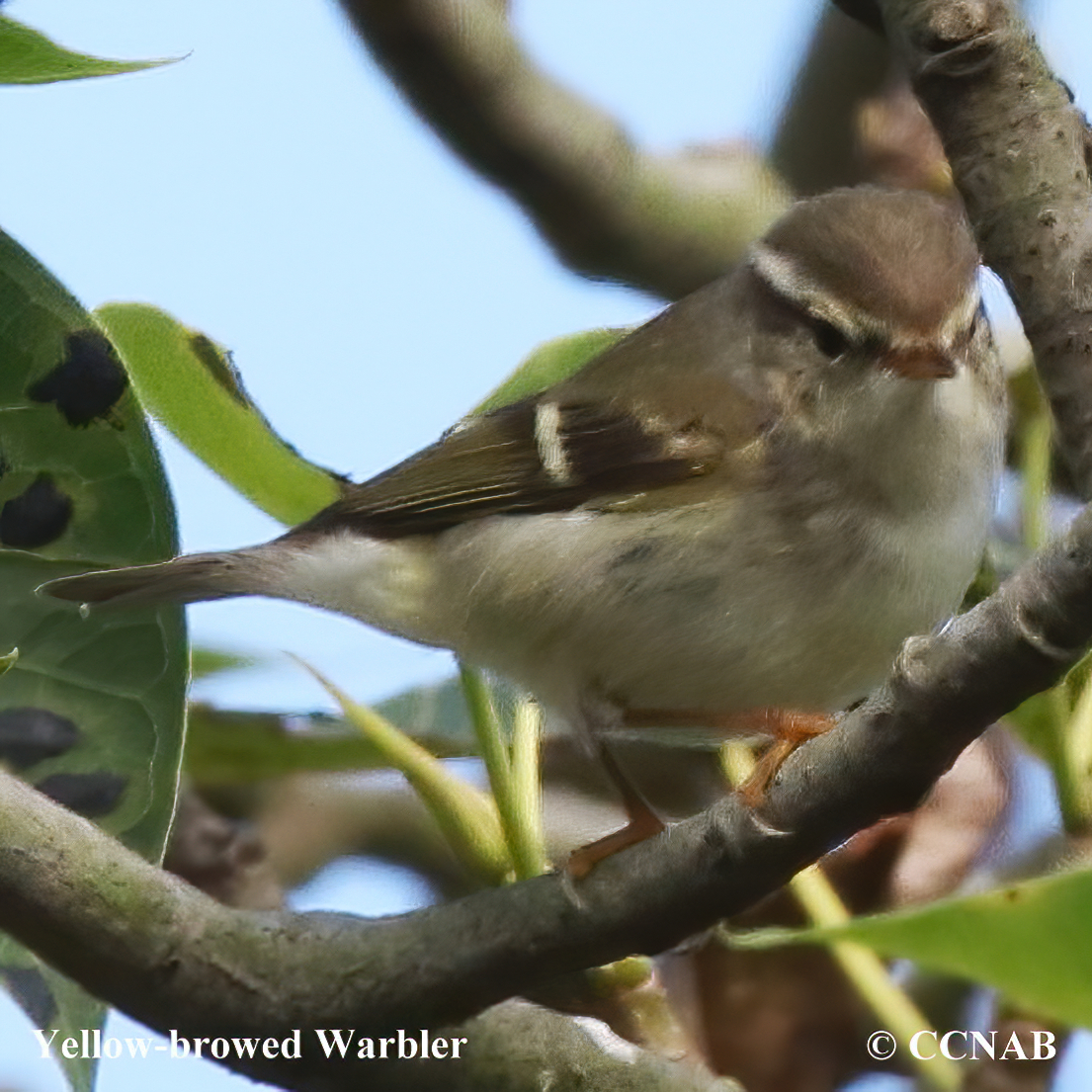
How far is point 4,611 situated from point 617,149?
1.04 meters

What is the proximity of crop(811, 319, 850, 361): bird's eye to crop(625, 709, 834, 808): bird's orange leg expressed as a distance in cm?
37

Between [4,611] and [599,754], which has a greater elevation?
[4,611]

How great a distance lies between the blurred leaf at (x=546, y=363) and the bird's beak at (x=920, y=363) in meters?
0.48

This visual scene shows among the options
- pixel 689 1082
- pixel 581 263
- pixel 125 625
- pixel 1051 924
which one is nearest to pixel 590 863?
pixel 689 1082

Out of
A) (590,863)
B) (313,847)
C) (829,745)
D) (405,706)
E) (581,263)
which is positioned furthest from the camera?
(581,263)

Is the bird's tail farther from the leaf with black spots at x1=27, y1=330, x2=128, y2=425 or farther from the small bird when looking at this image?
the leaf with black spots at x1=27, y1=330, x2=128, y2=425

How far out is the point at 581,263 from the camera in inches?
82.7

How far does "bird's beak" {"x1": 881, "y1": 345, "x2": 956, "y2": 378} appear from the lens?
1420 millimetres

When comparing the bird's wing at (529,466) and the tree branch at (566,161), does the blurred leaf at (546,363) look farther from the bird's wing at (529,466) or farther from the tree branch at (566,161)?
the tree branch at (566,161)

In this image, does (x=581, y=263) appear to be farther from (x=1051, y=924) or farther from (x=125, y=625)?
(x=1051, y=924)

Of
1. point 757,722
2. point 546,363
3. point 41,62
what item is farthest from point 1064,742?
point 41,62

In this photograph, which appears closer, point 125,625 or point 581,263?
point 125,625

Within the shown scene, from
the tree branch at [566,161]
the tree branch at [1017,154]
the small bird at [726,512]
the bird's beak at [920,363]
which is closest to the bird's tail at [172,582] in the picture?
the small bird at [726,512]

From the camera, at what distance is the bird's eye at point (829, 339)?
1567 millimetres
